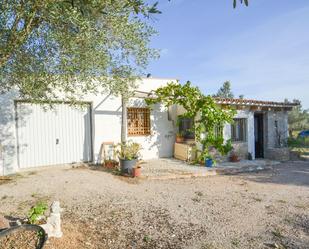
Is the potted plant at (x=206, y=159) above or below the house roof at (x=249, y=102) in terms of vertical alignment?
below

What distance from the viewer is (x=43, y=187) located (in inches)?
342

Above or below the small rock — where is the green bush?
above

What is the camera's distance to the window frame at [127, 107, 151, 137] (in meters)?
13.4

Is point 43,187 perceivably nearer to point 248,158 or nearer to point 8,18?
point 8,18

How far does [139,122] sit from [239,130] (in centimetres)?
533

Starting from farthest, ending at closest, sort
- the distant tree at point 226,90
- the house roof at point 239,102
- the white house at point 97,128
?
the distant tree at point 226,90
the house roof at point 239,102
the white house at point 97,128

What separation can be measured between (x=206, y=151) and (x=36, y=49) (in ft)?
29.1

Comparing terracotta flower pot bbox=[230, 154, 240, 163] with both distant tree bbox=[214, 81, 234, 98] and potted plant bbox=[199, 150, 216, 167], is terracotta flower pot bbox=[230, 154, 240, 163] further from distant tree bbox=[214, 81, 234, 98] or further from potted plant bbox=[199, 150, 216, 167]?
distant tree bbox=[214, 81, 234, 98]

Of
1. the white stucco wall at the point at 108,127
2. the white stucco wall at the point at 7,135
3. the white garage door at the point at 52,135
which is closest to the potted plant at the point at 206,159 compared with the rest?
the white stucco wall at the point at 108,127

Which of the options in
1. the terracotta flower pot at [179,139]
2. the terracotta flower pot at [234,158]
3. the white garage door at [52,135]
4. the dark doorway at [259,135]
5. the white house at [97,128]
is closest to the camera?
the white house at [97,128]

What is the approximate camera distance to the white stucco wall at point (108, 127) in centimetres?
1029

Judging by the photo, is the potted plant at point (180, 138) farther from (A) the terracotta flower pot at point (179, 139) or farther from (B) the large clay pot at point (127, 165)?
Answer: (B) the large clay pot at point (127, 165)

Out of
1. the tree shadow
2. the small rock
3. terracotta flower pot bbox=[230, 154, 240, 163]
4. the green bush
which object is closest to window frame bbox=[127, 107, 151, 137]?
terracotta flower pot bbox=[230, 154, 240, 163]

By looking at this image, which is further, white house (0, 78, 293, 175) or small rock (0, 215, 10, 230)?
white house (0, 78, 293, 175)
